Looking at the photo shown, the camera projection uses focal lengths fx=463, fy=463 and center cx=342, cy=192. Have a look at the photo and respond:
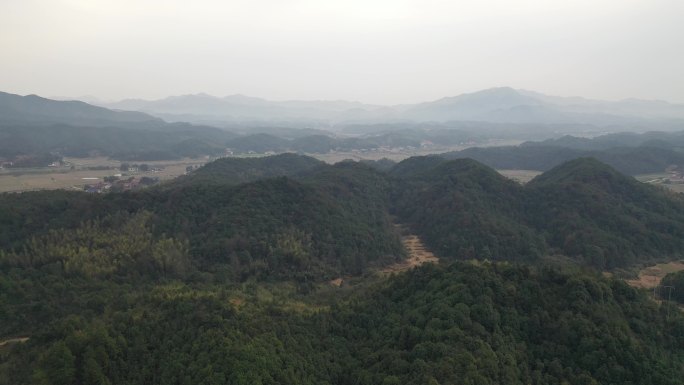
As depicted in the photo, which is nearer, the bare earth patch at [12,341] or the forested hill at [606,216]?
the bare earth patch at [12,341]

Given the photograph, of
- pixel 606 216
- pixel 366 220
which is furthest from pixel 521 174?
pixel 366 220

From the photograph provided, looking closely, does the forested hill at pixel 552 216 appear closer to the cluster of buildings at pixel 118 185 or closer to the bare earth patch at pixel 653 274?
the bare earth patch at pixel 653 274

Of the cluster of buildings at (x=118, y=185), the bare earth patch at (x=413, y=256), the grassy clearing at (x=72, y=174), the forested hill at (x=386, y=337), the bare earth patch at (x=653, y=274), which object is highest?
the grassy clearing at (x=72, y=174)

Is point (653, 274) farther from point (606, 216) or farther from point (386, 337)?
point (386, 337)

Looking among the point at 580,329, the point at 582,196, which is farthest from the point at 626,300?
the point at 582,196

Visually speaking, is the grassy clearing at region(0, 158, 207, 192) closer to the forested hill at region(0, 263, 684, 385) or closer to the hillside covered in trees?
the hillside covered in trees

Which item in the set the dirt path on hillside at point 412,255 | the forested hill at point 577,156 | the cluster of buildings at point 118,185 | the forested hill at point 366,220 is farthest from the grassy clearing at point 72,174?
the forested hill at point 577,156

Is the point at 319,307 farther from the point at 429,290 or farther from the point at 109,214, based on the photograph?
the point at 109,214
